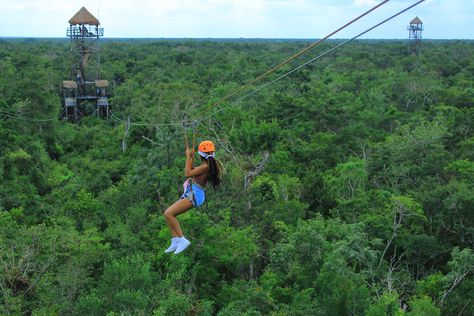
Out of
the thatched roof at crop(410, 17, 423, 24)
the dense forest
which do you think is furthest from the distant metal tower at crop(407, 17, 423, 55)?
the dense forest

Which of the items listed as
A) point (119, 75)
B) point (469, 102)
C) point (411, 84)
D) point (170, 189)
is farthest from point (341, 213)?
point (119, 75)

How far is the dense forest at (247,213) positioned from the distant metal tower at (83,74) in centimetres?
482

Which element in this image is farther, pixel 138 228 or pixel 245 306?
pixel 138 228

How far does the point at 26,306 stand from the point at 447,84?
45.2 m

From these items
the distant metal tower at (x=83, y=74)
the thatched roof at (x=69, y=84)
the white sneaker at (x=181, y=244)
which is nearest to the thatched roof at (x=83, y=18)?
the distant metal tower at (x=83, y=74)

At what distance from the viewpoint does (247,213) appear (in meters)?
21.7

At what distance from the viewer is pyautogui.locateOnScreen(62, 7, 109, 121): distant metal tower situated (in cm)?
4628

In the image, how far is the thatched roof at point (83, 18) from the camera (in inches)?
1816

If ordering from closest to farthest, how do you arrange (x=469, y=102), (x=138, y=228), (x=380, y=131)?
(x=138, y=228)
(x=380, y=131)
(x=469, y=102)

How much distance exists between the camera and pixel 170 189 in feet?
78.3

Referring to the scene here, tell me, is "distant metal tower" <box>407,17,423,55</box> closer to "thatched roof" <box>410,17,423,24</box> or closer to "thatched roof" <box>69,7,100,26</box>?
"thatched roof" <box>410,17,423,24</box>

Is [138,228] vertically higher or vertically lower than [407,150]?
lower

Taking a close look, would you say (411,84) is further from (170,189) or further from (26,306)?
(26,306)

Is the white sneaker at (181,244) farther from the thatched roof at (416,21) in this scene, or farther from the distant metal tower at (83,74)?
the thatched roof at (416,21)
